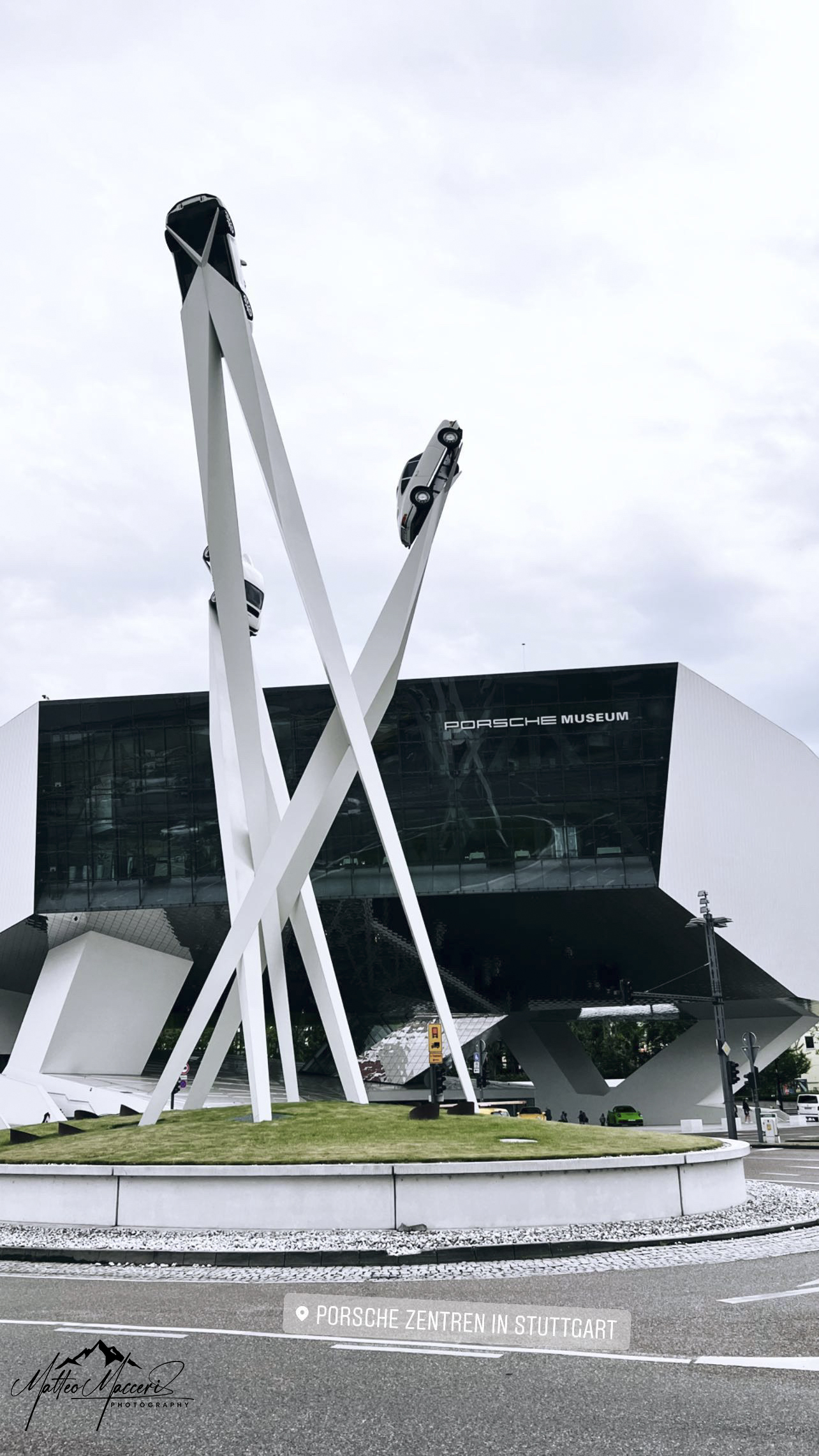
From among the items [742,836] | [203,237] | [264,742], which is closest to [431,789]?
[742,836]

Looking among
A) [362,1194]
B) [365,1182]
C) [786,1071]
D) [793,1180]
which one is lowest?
[793,1180]

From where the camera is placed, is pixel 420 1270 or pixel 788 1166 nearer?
pixel 420 1270

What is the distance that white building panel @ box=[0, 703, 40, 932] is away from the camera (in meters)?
48.6

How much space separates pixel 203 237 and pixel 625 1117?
43.6 m

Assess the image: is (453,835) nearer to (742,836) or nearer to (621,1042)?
(742,836)

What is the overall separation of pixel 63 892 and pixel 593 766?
22444 mm

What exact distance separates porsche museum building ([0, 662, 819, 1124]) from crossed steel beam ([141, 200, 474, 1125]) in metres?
23.5

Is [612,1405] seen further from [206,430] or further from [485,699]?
[485,699]

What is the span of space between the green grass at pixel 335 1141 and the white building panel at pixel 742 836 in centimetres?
2718

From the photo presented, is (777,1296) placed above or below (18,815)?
below

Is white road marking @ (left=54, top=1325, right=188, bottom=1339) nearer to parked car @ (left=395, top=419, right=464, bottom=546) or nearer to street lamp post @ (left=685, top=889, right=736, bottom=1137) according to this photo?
parked car @ (left=395, top=419, right=464, bottom=546)

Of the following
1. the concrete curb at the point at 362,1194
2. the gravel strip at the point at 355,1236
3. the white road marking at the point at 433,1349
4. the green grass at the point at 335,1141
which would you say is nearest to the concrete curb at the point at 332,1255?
the gravel strip at the point at 355,1236

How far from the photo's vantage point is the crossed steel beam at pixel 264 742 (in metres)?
20.8

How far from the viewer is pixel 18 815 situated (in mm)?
49000
